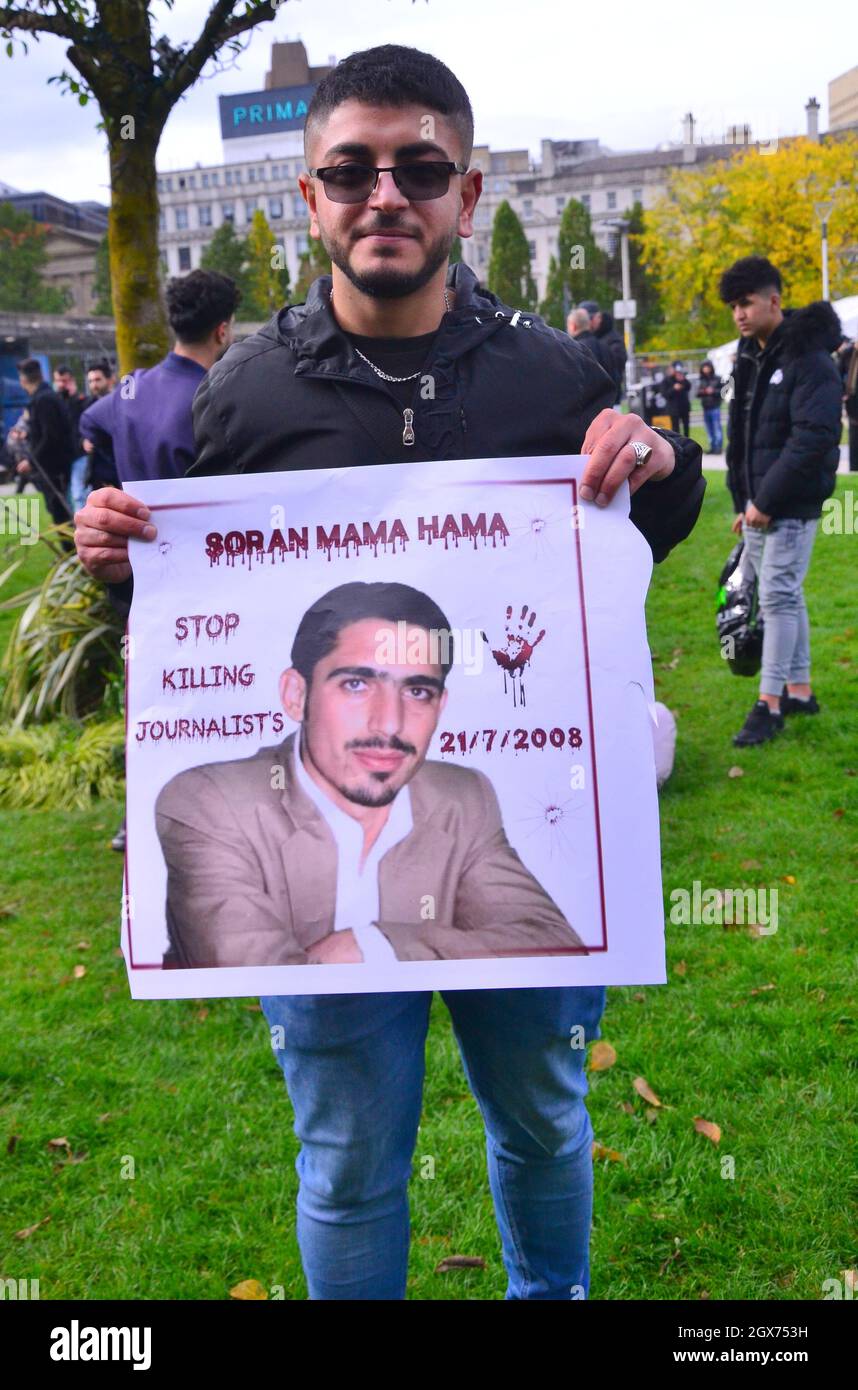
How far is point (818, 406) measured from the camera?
21.8 feet

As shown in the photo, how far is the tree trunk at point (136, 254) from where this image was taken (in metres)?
6.95

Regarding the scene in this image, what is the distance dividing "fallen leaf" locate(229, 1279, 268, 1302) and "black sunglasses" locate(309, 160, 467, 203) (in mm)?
2504

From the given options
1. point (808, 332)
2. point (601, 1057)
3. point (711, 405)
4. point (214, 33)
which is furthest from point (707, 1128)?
point (711, 405)

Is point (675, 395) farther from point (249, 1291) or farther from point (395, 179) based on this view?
point (395, 179)

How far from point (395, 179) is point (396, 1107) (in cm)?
152

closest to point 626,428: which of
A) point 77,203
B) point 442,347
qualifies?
point 442,347

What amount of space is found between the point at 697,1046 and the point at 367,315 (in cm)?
282

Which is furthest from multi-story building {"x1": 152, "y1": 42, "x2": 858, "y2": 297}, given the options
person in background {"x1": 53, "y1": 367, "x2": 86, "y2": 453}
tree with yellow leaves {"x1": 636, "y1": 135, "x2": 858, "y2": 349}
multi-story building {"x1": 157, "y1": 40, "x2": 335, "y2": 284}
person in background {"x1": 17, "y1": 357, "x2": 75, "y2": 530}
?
person in background {"x1": 17, "y1": 357, "x2": 75, "y2": 530}

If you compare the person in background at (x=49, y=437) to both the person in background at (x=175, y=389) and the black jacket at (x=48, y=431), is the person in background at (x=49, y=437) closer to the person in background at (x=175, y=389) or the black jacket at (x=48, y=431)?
the black jacket at (x=48, y=431)

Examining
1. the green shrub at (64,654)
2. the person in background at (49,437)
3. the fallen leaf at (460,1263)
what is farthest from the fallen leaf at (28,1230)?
the person in background at (49,437)

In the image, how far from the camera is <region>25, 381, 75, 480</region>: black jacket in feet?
43.8

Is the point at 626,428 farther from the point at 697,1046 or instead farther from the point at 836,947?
the point at 836,947

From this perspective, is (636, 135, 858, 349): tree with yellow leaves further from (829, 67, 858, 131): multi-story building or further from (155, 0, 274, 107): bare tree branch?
(829, 67, 858, 131): multi-story building

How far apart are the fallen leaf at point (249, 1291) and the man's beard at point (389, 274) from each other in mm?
Answer: 2374
